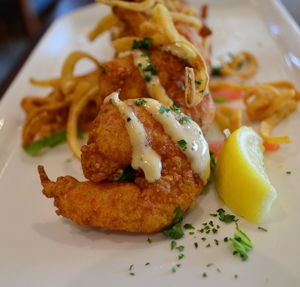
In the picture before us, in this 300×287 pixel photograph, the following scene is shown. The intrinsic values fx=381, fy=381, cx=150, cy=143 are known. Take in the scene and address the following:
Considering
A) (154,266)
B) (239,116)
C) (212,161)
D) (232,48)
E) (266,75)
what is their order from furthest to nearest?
(232,48) → (266,75) → (239,116) → (212,161) → (154,266)

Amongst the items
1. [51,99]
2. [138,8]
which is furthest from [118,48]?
[51,99]

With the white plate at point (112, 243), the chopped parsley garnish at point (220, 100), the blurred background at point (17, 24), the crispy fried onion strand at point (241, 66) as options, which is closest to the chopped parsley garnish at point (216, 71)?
A: the crispy fried onion strand at point (241, 66)

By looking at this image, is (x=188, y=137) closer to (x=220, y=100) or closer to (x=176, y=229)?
(x=176, y=229)

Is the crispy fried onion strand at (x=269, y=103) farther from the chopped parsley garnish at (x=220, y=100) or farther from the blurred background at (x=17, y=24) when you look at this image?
the blurred background at (x=17, y=24)

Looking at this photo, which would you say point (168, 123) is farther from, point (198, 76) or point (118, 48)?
point (118, 48)

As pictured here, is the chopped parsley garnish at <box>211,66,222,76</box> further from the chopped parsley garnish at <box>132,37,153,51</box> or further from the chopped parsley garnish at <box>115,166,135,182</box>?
the chopped parsley garnish at <box>115,166,135,182</box>

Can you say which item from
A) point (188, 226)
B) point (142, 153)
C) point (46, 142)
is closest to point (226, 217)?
point (188, 226)
